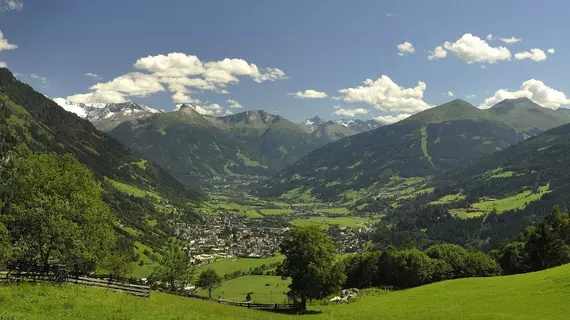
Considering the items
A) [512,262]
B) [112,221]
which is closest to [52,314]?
[112,221]

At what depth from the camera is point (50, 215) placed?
4494 centimetres

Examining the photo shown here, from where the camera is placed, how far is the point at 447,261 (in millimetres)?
120625

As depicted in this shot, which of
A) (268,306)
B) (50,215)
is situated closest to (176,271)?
(268,306)

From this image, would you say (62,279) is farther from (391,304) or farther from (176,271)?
(176,271)

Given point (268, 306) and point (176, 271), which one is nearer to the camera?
point (268, 306)

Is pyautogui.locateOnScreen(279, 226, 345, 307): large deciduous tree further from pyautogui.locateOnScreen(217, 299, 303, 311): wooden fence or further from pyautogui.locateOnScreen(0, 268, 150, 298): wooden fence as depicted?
pyautogui.locateOnScreen(0, 268, 150, 298): wooden fence

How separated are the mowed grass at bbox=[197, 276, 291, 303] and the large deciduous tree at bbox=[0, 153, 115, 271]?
4380 inches

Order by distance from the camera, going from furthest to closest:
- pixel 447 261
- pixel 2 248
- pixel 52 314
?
1. pixel 447 261
2. pixel 2 248
3. pixel 52 314

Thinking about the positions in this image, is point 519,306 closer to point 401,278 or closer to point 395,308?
point 395,308

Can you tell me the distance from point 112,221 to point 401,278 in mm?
87996

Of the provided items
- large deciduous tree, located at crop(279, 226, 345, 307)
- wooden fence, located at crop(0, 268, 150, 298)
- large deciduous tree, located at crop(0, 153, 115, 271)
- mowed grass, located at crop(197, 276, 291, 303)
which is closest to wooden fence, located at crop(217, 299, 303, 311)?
large deciduous tree, located at crop(279, 226, 345, 307)

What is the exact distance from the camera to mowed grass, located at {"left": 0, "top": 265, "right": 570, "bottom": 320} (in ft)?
110

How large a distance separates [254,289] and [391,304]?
125m

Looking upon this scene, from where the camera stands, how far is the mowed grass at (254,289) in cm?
15988
